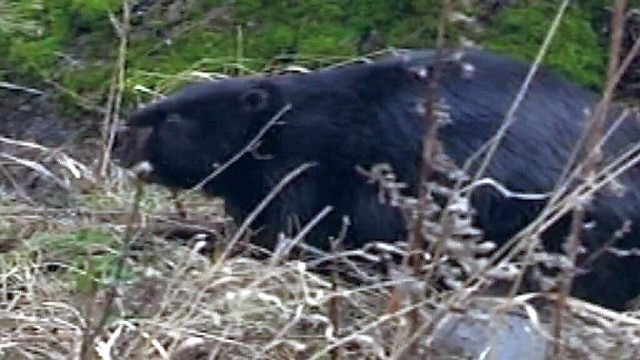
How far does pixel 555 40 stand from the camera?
265 inches

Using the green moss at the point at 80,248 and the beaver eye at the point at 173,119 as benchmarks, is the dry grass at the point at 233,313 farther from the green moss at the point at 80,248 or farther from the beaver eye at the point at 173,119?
the beaver eye at the point at 173,119

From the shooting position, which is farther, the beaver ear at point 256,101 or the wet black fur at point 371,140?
the beaver ear at point 256,101

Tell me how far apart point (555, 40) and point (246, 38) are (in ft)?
3.99

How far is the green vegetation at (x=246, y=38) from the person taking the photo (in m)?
6.79

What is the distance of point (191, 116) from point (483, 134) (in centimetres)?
101

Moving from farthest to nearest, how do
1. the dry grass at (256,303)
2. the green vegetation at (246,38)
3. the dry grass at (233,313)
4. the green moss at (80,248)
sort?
1. the green vegetation at (246,38)
2. the green moss at (80,248)
3. the dry grass at (233,313)
4. the dry grass at (256,303)

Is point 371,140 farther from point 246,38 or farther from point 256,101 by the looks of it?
point 246,38

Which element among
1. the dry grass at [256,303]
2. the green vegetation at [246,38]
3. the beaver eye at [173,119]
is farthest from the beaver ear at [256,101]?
the green vegetation at [246,38]

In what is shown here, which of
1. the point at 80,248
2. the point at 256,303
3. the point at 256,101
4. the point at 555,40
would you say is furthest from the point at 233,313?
the point at 555,40

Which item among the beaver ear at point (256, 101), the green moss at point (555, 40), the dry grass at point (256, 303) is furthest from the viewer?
the green moss at point (555, 40)

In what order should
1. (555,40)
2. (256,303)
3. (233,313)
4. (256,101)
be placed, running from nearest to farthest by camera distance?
(233,313) → (256,303) → (256,101) → (555,40)

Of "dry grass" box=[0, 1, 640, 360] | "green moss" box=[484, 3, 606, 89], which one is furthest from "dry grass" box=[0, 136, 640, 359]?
"green moss" box=[484, 3, 606, 89]

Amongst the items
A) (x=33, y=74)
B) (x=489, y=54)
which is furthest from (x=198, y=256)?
(x=33, y=74)

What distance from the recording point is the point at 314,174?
5691 millimetres
